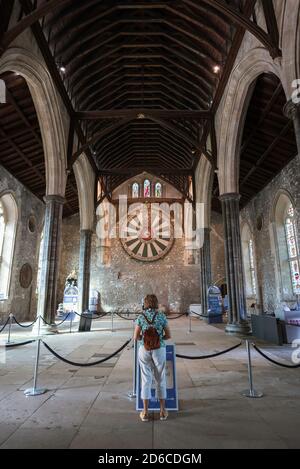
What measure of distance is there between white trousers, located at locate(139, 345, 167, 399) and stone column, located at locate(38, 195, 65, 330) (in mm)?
6595

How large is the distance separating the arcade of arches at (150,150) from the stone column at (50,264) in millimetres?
41

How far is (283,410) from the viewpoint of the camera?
2.84m

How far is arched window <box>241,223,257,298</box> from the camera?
595 inches

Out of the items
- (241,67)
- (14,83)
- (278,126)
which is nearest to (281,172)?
(278,126)

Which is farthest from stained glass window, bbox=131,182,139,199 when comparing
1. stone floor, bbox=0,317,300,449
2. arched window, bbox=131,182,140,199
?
stone floor, bbox=0,317,300,449

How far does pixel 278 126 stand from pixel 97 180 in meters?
9.35

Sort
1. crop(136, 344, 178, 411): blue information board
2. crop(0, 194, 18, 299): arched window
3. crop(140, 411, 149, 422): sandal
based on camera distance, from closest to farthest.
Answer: crop(140, 411, 149, 422): sandal
crop(136, 344, 178, 411): blue information board
crop(0, 194, 18, 299): arched window

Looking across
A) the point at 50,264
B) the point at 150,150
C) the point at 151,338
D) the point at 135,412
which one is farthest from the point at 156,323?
the point at 150,150

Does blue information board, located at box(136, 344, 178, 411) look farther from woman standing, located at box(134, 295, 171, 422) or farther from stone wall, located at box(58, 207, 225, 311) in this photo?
stone wall, located at box(58, 207, 225, 311)

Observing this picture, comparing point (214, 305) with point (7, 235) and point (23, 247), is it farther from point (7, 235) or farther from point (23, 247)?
point (7, 235)

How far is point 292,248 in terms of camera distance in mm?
11703

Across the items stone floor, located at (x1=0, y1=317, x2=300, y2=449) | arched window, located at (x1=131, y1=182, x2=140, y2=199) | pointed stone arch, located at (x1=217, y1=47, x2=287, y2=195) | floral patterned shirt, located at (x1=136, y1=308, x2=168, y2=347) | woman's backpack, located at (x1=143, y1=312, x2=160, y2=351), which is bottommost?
stone floor, located at (x1=0, y1=317, x2=300, y2=449)

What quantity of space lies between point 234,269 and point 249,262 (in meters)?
7.88

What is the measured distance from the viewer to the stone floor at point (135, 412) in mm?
2230
